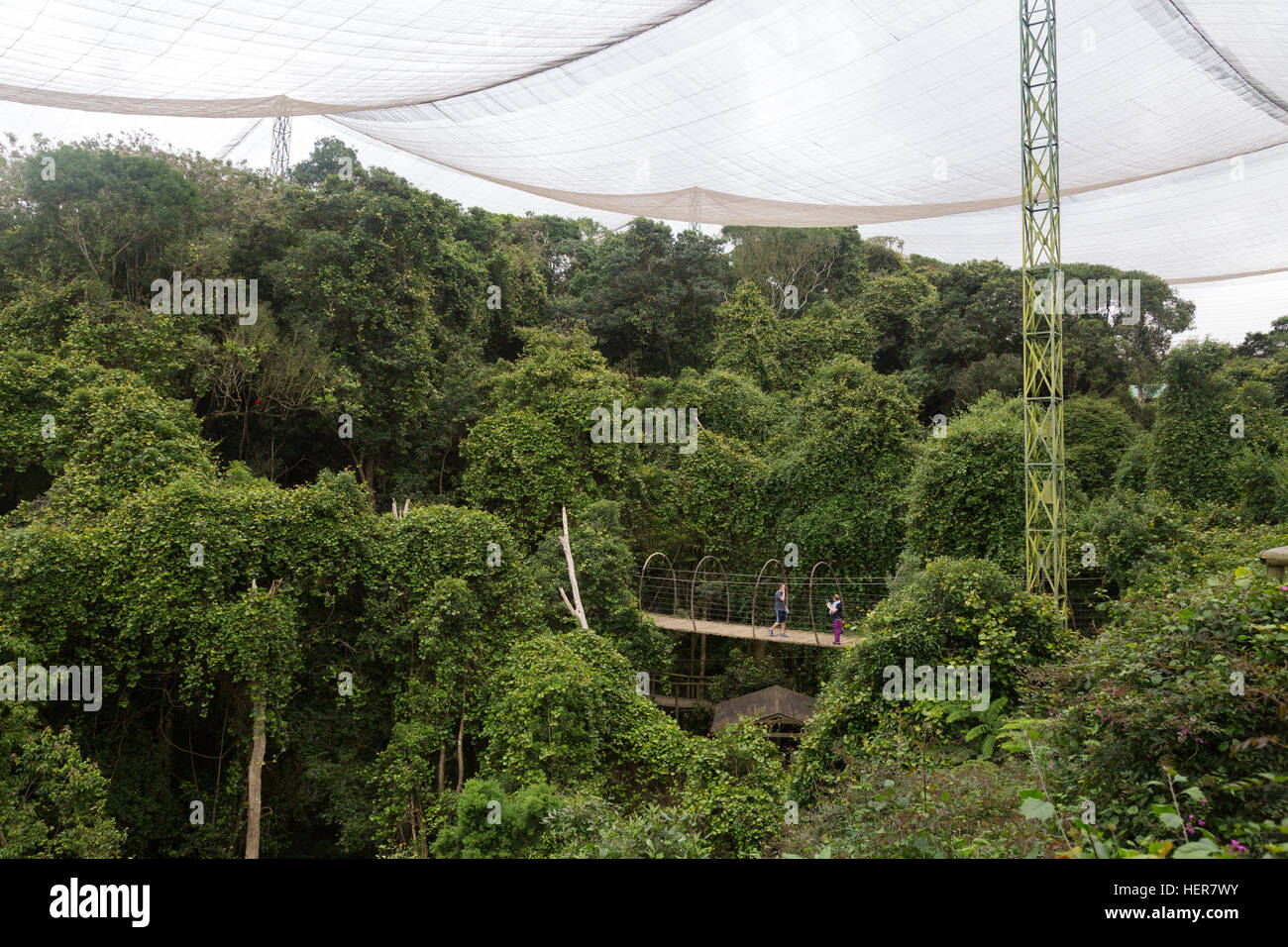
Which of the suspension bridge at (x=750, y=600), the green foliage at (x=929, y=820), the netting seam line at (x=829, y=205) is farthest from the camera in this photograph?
the netting seam line at (x=829, y=205)

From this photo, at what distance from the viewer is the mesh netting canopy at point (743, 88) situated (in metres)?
6.69

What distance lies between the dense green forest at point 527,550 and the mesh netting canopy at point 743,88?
2.60 m

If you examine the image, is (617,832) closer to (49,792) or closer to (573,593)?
(49,792)

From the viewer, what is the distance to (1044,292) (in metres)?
7.37

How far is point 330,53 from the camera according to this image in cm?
716

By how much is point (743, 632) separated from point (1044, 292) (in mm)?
5419

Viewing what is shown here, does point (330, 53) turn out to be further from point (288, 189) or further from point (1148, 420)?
point (1148, 420)

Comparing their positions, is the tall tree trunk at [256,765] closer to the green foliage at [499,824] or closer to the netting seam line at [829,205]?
the green foliage at [499,824]

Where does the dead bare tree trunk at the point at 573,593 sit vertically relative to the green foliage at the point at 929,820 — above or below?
above

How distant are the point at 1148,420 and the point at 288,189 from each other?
15.8 meters

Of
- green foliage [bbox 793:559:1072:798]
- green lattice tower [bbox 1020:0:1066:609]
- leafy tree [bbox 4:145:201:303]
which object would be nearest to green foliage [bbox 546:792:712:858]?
green foliage [bbox 793:559:1072:798]

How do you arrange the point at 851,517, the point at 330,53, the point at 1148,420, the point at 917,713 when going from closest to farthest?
1. the point at 917,713
2. the point at 330,53
3. the point at 851,517
4. the point at 1148,420

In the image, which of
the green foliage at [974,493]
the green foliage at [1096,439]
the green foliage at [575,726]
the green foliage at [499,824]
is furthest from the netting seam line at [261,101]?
the green foliage at [1096,439]
